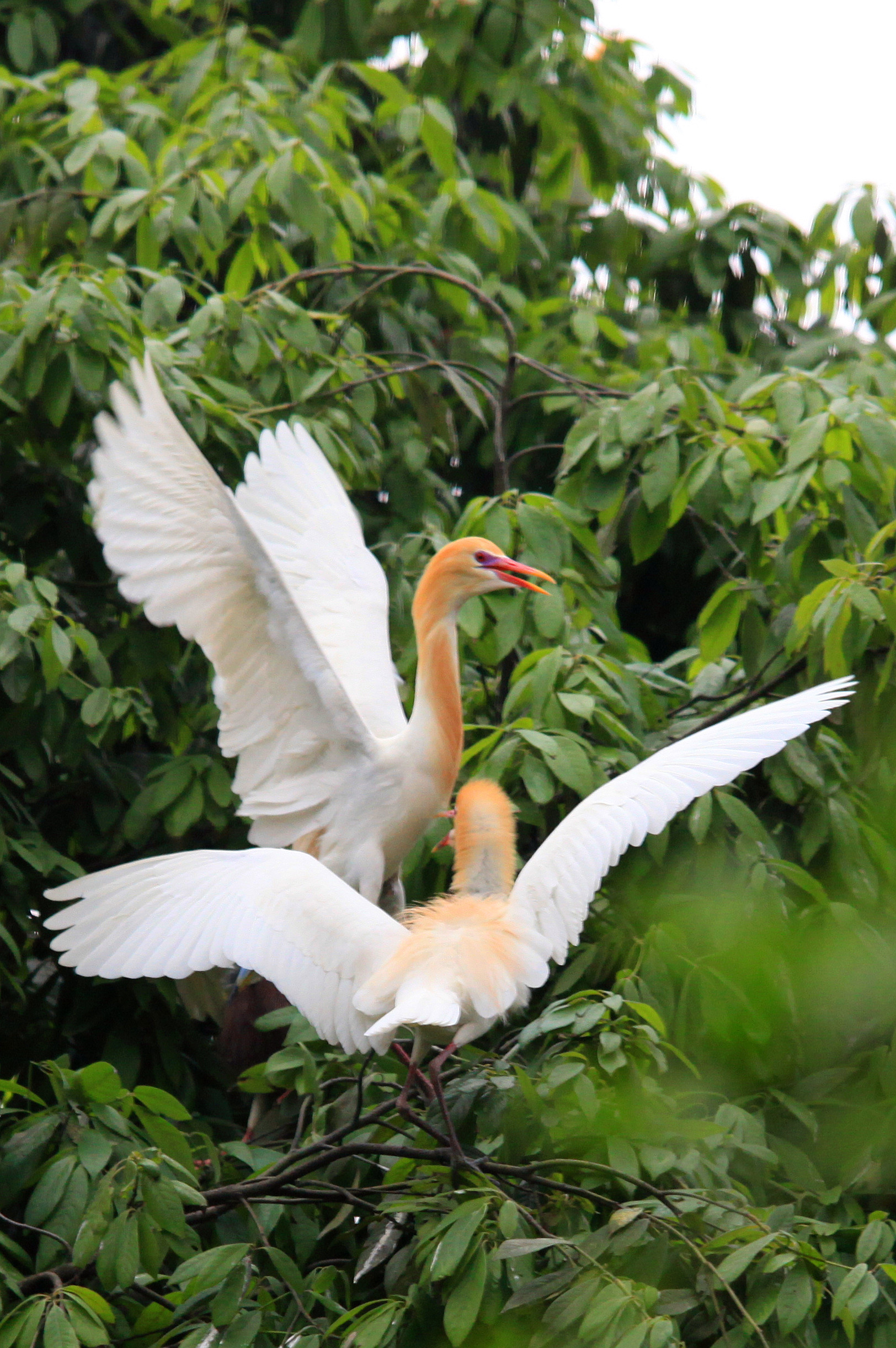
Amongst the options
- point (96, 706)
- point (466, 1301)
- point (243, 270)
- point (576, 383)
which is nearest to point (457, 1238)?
point (466, 1301)

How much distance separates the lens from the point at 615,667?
10.1 ft

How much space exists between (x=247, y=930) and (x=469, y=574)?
3.52ft

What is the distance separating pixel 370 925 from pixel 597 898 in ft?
2.29

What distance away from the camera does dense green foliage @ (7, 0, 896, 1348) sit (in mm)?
2000

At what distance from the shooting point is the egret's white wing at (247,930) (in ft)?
7.68

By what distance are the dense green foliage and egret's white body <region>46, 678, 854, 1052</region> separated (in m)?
0.14

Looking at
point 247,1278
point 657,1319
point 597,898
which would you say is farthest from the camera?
point 597,898

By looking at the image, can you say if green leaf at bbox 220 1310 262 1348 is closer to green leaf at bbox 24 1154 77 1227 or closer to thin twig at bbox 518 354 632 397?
green leaf at bbox 24 1154 77 1227

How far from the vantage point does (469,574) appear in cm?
316

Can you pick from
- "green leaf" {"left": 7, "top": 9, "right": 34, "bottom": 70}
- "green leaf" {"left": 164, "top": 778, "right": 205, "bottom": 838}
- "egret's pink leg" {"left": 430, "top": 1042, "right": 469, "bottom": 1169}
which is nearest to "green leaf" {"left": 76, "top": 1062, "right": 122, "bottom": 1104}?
"egret's pink leg" {"left": 430, "top": 1042, "right": 469, "bottom": 1169}

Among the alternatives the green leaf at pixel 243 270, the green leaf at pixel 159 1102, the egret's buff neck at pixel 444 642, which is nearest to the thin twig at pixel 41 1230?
the green leaf at pixel 159 1102

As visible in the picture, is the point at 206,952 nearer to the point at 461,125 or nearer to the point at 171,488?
the point at 171,488

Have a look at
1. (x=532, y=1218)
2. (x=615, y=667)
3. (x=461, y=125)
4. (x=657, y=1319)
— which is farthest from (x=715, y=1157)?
(x=461, y=125)

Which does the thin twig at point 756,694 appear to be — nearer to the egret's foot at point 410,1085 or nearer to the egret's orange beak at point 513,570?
the egret's orange beak at point 513,570
